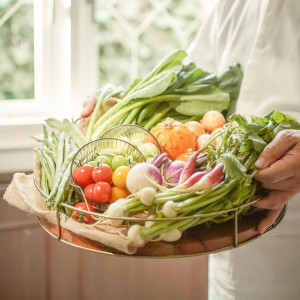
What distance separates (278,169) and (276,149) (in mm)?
40

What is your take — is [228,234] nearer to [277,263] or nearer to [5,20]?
[277,263]

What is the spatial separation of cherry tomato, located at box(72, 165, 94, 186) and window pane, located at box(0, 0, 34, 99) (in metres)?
0.93

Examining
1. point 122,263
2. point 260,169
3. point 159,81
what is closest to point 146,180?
point 260,169

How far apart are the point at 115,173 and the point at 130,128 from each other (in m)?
0.19

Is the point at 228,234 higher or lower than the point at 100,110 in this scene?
lower

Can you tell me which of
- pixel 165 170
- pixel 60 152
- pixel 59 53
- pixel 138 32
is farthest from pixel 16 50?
pixel 165 170

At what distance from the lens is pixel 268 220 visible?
85 cm

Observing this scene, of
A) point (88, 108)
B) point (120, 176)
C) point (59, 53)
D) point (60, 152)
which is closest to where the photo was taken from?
point (120, 176)

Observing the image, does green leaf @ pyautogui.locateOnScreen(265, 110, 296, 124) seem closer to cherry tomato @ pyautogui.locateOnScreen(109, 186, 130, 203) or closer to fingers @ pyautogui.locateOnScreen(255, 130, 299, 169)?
fingers @ pyautogui.locateOnScreen(255, 130, 299, 169)

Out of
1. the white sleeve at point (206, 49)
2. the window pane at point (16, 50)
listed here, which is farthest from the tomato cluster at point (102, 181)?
the window pane at point (16, 50)

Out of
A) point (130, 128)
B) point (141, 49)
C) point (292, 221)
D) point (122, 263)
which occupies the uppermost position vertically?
point (141, 49)

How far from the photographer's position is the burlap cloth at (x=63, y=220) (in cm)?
76

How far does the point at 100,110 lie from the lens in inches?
50.8

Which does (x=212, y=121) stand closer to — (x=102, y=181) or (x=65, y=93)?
(x=102, y=181)
